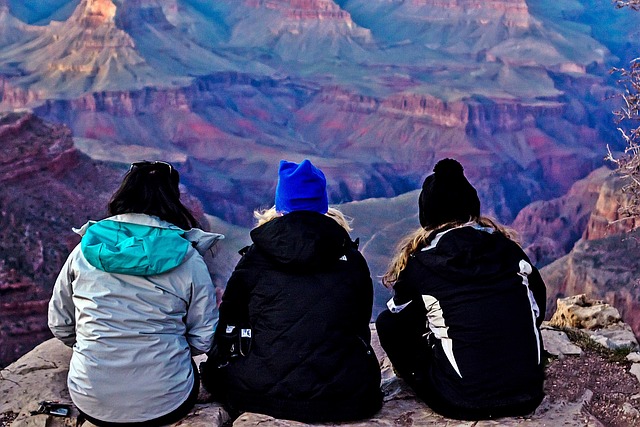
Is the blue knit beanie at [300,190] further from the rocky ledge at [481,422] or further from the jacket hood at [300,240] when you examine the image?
the rocky ledge at [481,422]

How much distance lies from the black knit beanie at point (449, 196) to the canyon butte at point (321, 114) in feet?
43.4

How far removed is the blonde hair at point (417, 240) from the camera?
13.0 ft

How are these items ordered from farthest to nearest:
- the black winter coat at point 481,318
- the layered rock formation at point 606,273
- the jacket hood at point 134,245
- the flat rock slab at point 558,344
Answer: the layered rock formation at point 606,273
the flat rock slab at point 558,344
the black winter coat at point 481,318
the jacket hood at point 134,245

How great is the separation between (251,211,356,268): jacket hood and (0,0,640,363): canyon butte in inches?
514

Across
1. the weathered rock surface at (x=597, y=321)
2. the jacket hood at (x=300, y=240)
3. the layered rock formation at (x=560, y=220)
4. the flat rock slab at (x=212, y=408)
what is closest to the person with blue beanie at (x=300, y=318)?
the jacket hood at (x=300, y=240)

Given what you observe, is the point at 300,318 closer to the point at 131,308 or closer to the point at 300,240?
the point at 300,240

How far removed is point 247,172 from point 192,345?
4924 cm

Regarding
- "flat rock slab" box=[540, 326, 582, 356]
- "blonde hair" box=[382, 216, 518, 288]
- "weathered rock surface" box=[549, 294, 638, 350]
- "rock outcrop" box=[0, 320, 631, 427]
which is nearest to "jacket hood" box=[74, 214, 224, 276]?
"rock outcrop" box=[0, 320, 631, 427]

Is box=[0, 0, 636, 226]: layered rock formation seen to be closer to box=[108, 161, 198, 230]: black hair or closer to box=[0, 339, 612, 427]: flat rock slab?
box=[0, 339, 612, 427]: flat rock slab

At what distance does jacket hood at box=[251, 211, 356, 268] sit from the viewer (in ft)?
12.1

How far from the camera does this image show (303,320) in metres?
3.72

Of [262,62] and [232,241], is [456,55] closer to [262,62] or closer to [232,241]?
[262,62]

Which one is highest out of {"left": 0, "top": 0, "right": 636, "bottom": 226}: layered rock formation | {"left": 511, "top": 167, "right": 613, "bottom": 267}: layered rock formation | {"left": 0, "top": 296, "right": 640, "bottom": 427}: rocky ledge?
{"left": 0, "top": 296, "right": 640, "bottom": 427}: rocky ledge

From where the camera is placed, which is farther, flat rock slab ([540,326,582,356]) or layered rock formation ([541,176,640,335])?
layered rock formation ([541,176,640,335])
